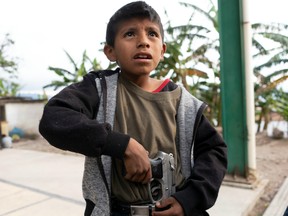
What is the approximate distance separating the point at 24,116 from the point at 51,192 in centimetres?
658

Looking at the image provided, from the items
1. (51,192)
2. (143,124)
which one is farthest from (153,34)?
(51,192)

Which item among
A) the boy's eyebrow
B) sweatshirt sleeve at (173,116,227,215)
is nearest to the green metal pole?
sweatshirt sleeve at (173,116,227,215)

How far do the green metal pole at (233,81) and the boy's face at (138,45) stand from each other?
2320 mm

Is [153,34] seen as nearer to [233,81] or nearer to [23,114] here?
[233,81]

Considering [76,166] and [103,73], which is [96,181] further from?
[76,166]

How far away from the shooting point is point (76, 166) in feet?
15.1

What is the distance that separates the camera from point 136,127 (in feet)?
3.30

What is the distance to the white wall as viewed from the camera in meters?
9.10

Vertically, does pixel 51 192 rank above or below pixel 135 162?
below

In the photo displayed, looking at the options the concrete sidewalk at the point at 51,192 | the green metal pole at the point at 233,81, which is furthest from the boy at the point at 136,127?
the green metal pole at the point at 233,81

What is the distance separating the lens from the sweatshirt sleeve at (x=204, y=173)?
3.20 ft

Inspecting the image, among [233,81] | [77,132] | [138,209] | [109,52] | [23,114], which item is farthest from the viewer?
[23,114]

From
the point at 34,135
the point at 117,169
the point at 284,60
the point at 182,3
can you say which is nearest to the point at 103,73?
the point at 117,169

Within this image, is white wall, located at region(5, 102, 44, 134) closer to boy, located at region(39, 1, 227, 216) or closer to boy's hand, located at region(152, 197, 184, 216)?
boy, located at region(39, 1, 227, 216)
